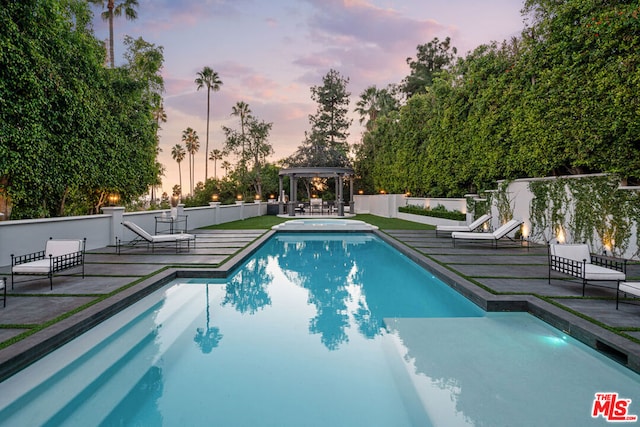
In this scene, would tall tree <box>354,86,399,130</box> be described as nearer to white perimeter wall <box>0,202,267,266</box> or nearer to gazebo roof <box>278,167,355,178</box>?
gazebo roof <box>278,167,355,178</box>

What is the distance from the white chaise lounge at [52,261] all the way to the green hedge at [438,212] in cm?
1562

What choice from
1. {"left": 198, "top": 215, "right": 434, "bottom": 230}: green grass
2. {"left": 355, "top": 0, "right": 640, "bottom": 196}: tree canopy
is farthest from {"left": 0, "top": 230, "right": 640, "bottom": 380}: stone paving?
{"left": 198, "top": 215, "right": 434, "bottom": 230}: green grass

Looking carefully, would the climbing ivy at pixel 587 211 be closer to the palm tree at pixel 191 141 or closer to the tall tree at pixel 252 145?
the tall tree at pixel 252 145

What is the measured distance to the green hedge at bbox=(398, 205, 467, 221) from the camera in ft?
55.8

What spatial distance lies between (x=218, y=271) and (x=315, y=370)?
432 centimetres

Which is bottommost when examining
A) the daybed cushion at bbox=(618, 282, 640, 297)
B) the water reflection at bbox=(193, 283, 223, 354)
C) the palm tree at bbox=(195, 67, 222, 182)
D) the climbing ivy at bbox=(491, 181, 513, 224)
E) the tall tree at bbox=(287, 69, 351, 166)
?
the water reflection at bbox=(193, 283, 223, 354)

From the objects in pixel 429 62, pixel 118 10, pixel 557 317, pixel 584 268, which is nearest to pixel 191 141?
pixel 118 10

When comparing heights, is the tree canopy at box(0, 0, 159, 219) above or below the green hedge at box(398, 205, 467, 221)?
above

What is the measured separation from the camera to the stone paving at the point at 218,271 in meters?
4.09

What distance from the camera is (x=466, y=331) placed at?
473cm

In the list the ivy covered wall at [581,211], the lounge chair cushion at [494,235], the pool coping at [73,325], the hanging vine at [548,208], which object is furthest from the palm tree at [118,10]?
the hanging vine at [548,208]

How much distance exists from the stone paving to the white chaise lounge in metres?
0.31

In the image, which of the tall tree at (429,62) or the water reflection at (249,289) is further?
the tall tree at (429,62)

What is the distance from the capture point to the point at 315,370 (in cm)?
388
